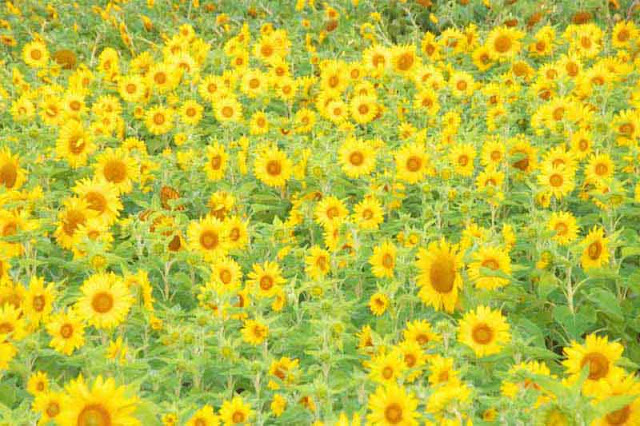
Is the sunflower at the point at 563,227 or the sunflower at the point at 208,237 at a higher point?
the sunflower at the point at 563,227

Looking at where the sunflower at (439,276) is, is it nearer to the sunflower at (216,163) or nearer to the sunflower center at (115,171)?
the sunflower at (216,163)

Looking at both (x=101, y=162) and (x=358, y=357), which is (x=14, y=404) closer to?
(x=358, y=357)

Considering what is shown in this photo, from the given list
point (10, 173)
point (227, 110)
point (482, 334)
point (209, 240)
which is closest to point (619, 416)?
point (482, 334)

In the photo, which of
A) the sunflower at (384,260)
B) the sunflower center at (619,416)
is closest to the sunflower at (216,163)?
the sunflower at (384,260)

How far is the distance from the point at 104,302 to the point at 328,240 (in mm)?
1216

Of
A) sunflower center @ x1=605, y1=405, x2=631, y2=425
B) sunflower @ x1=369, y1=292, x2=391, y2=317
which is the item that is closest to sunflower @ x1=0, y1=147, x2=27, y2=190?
sunflower @ x1=369, y1=292, x2=391, y2=317

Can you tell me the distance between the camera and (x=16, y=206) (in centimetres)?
385

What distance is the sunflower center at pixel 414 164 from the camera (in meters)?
4.61

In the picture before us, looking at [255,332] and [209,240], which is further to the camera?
[209,240]

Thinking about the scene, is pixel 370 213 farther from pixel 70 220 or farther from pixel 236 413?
pixel 236 413

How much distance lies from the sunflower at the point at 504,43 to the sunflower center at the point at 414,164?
2689 millimetres

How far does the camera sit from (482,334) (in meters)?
2.90

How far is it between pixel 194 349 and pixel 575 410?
63.8 inches

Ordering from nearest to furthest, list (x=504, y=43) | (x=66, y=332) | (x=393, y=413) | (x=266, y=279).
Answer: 1. (x=393, y=413)
2. (x=66, y=332)
3. (x=266, y=279)
4. (x=504, y=43)
